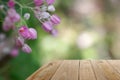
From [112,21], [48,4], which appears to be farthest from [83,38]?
[48,4]

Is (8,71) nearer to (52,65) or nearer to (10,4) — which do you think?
(52,65)

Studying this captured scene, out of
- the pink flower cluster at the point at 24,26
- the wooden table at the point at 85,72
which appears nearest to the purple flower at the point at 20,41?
the pink flower cluster at the point at 24,26

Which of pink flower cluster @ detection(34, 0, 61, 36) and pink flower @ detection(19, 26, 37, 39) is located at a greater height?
pink flower cluster @ detection(34, 0, 61, 36)

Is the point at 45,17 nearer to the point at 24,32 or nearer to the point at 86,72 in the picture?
the point at 24,32

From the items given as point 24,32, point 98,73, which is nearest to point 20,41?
point 24,32

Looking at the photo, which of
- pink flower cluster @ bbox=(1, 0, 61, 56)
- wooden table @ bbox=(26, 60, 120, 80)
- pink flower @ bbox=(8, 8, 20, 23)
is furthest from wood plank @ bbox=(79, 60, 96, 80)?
pink flower @ bbox=(8, 8, 20, 23)

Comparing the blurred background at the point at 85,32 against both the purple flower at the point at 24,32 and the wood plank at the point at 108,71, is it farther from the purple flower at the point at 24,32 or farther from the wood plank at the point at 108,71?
the purple flower at the point at 24,32

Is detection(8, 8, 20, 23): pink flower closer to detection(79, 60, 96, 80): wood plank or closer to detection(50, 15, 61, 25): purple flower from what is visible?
detection(50, 15, 61, 25): purple flower
